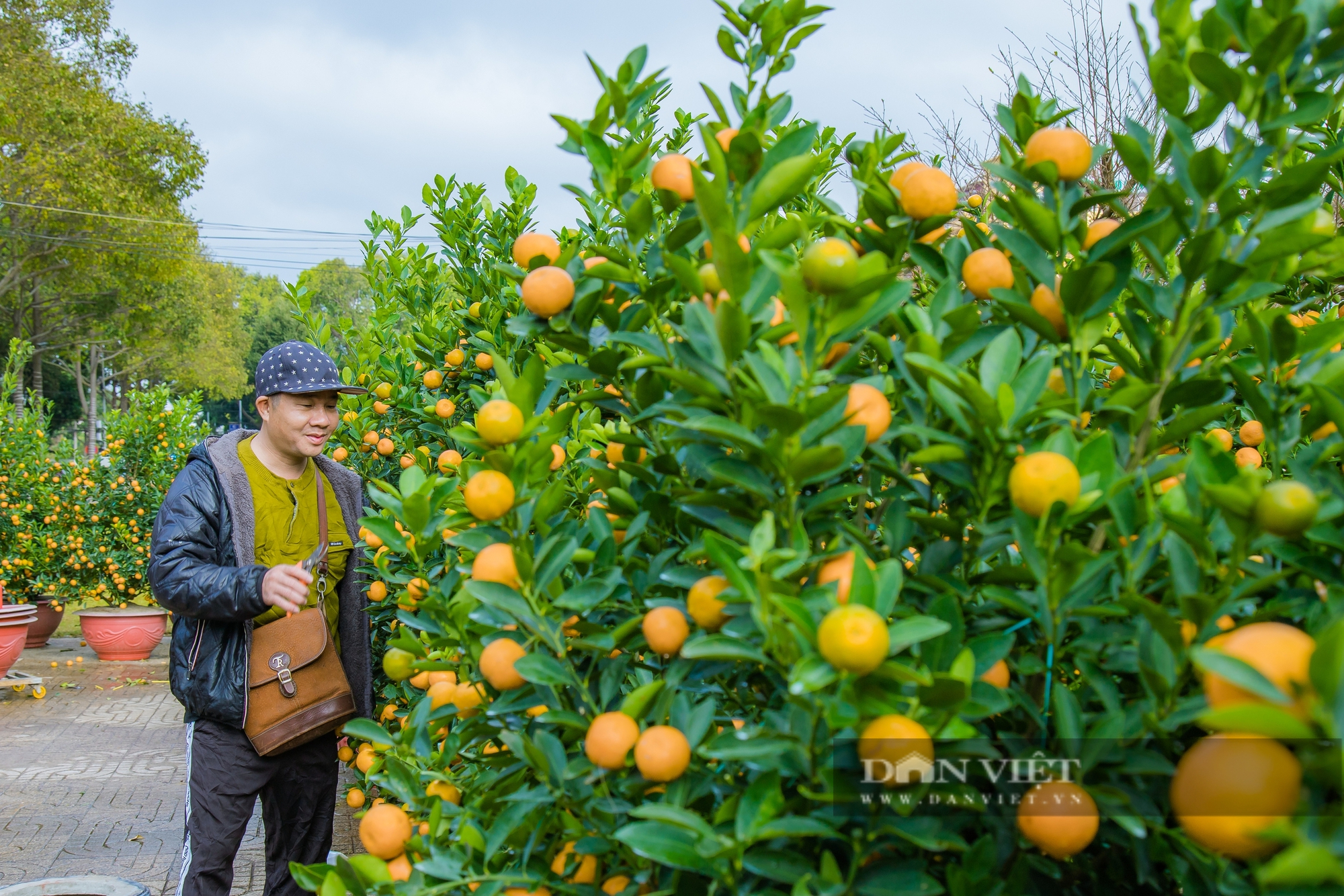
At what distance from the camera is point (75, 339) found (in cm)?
2358

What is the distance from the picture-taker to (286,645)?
272 centimetres

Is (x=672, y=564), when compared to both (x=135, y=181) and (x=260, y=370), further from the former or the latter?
(x=135, y=181)

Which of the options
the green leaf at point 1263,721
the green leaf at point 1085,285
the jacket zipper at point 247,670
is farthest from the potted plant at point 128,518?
the green leaf at point 1263,721

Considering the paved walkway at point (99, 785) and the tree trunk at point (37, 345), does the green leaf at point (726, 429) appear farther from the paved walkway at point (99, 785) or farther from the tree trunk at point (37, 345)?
the tree trunk at point (37, 345)

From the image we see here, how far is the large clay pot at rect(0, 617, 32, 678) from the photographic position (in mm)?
6703

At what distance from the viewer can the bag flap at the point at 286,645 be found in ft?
8.78

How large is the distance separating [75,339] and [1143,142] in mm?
27973

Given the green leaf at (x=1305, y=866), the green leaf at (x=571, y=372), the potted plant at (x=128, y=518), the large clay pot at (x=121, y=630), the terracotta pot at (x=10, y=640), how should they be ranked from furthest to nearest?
the potted plant at (x=128, y=518) < the large clay pot at (x=121, y=630) < the terracotta pot at (x=10, y=640) < the green leaf at (x=571, y=372) < the green leaf at (x=1305, y=866)

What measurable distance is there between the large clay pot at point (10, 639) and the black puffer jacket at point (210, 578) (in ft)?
17.2

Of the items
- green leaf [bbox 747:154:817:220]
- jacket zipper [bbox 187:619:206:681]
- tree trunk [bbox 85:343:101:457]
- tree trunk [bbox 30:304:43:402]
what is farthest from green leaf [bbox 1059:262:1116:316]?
tree trunk [bbox 85:343:101:457]

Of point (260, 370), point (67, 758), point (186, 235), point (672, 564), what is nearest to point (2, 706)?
point (67, 758)

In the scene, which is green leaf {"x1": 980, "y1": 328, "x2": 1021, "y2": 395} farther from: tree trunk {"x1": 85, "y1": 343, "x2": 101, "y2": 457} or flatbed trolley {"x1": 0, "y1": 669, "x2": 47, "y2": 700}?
tree trunk {"x1": 85, "y1": 343, "x2": 101, "y2": 457}

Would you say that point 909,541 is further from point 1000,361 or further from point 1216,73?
point 1216,73

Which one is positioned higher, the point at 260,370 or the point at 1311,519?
the point at 260,370
